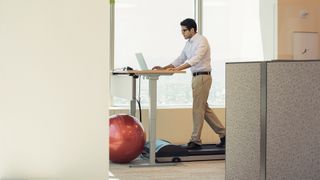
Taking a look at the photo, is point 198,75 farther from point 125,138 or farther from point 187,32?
point 125,138

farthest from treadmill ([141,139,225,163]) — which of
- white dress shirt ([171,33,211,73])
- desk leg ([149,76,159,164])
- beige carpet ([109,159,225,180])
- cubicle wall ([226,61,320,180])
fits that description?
cubicle wall ([226,61,320,180])

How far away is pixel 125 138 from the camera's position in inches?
212

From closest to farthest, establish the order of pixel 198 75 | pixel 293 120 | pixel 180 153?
pixel 293 120 → pixel 180 153 → pixel 198 75

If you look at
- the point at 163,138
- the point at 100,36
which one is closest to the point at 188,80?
the point at 163,138

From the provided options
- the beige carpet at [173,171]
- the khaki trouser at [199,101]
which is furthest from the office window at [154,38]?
the beige carpet at [173,171]

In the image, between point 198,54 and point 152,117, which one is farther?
point 198,54

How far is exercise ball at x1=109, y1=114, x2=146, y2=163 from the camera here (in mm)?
5398

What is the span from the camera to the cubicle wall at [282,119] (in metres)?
3.48

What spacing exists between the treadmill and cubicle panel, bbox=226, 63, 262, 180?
5.79 feet

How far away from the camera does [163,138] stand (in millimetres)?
6914

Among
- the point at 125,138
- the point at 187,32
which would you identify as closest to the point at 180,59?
the point at 187,32

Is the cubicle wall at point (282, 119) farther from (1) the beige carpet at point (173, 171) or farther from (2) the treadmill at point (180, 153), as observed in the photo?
(2) the treadmill at point (180, 153)

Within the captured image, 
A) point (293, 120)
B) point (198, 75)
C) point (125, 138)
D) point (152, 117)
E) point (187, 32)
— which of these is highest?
point (187, 32)

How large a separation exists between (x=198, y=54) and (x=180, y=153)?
3.73ft
